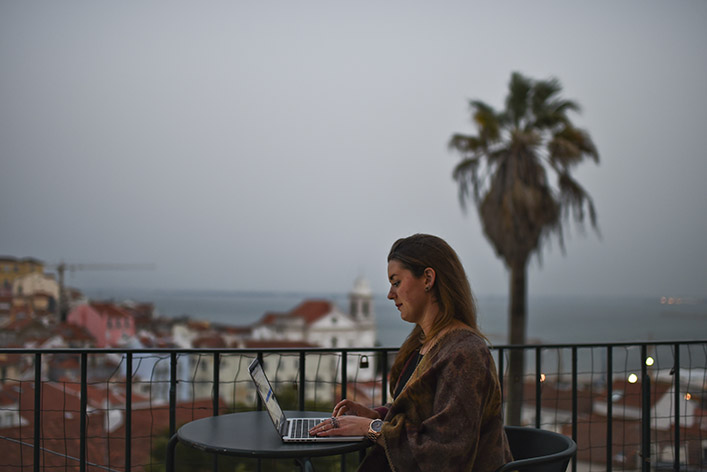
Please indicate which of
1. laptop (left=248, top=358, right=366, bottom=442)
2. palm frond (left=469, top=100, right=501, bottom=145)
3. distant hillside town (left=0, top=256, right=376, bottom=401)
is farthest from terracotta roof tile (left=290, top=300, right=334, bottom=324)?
laptop (left=248, top=358, right=366, bottom=442)

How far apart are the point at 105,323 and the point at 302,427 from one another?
39362 mm

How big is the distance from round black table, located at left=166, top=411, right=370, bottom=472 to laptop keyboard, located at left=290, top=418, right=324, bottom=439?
47mm

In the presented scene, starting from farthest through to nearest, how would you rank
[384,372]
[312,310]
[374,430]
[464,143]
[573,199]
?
[312,310], [464,143], [573,199], [384,372], [374,430]

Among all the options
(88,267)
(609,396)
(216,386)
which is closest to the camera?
(216,386)

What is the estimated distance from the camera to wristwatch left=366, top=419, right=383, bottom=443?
72.8 inches

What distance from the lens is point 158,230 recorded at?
2208 inches

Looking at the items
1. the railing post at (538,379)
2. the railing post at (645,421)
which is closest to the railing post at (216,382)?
the railing post at (538,379)

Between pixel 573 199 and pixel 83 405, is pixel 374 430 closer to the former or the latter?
pixel 83 405

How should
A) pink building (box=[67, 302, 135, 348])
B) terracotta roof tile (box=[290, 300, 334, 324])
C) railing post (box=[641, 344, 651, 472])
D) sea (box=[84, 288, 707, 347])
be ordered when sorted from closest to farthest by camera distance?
railing post (box=[641, 344, 651, 472])
pink building (box=[67, 302, 135, 348])
sea (box=[84, 288, 707, 347])
terracotta roof tile (box=[290, 300, 334, 324])

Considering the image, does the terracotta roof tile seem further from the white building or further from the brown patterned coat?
the brown patterned coat

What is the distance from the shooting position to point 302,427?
6.81 feet

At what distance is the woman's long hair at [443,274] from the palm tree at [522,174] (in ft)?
42.1

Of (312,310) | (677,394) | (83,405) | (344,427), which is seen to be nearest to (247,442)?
(344,427)

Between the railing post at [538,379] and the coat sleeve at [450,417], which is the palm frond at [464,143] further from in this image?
the coat sleeve at [450,417]
